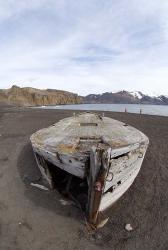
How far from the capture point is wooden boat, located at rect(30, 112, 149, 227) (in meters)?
6.45

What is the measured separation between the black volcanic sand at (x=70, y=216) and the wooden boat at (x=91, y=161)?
355mm

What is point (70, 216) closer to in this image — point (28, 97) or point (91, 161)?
point (91, 161)

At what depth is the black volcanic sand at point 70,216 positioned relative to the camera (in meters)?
6.30

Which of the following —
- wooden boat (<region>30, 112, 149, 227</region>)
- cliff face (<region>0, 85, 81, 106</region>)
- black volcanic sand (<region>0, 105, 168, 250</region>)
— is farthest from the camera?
cliff face (<region>0, 85, 81, 106</region>)

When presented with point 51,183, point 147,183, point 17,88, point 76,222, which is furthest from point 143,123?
point 17,88

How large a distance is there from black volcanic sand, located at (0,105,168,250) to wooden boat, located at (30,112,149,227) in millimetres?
355

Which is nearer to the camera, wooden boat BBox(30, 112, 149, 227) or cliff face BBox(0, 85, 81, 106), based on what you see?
wooden boat BBox(30, 112, 149, 227)

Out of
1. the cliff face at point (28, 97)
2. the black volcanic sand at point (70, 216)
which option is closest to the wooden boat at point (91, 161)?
the black volcanic sand at point (70, 216)

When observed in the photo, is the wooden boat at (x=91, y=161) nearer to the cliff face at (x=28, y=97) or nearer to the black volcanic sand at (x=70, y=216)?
the black volcanic sand at (x=70, y=216)

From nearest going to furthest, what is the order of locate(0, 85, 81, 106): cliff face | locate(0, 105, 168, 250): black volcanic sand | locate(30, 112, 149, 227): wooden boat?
locate(0, 105, 168, 250): black volcanic sand < locate(30, 112, 149, 227): wooden boat < locate(0, 85, 81, 106): cliff face

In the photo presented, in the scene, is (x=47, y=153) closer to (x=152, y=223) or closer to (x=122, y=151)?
(x=122, y=151)

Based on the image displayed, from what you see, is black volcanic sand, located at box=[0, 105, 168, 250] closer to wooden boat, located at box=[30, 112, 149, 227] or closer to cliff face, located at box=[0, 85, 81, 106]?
wooden boat, located at box=[30, 112, 149, 227]

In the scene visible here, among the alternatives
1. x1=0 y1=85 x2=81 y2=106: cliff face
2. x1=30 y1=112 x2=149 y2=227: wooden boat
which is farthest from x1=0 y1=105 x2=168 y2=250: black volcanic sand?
x1=0 y1=85 x2=81 y2=106: cliff face

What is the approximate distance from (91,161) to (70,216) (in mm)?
1630
